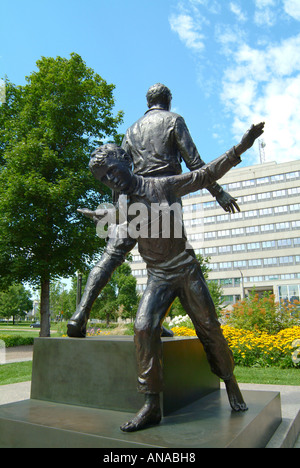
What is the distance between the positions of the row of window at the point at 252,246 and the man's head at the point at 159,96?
177 feet

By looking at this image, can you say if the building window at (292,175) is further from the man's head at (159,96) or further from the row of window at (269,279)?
the man's head at (159,96)

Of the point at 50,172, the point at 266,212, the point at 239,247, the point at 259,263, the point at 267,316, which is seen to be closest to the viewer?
the point at 267,316

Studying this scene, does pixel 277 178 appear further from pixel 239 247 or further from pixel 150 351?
pixel 150 351

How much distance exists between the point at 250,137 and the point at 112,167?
3.55 ft

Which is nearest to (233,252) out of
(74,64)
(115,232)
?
(74,64)

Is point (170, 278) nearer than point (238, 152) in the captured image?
No

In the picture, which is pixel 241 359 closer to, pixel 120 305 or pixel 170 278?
pixel 170 278

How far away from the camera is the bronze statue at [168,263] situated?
9.50 ft

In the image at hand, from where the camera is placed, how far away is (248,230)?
5797cm

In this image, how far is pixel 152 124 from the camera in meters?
3.71

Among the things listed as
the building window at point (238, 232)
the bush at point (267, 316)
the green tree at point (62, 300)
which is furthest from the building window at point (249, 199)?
the bush at point (267, 316)

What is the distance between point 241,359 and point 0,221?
32.3ft

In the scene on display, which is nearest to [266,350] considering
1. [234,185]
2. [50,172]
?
[50,172]
